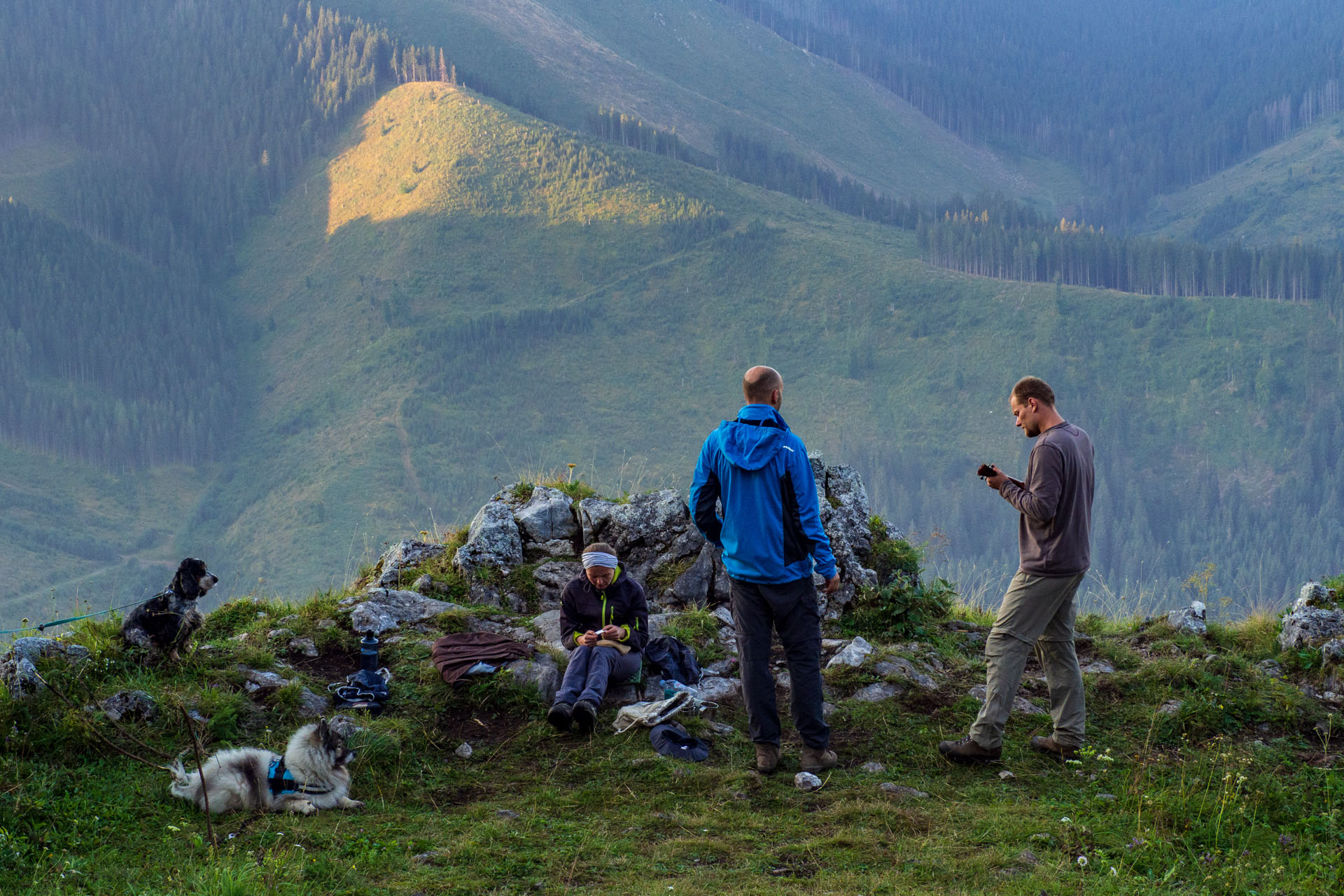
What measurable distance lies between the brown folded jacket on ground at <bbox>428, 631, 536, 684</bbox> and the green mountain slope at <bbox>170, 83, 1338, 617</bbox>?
108935mm

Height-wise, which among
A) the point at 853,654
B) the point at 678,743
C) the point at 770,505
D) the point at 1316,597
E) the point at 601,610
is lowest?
the point at 678,743

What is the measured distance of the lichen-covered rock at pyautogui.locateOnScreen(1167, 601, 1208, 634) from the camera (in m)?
9.48

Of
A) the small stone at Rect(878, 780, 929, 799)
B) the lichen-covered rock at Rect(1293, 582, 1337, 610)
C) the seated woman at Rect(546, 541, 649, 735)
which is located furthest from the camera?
the lichen-covered rock at Rect(1293, 582, 1337, 610)

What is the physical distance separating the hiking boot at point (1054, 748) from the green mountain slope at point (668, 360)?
362ft

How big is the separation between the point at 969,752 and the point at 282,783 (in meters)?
4.15

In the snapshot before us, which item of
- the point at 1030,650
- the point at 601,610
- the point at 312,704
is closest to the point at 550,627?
the point at 601,610

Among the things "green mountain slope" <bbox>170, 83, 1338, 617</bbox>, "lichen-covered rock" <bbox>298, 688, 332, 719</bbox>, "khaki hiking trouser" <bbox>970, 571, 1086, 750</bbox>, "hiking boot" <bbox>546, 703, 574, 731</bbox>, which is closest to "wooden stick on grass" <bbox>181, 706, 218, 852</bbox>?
"lichen-covered rock" <bbox>298, 688, 332, 719</bbox>

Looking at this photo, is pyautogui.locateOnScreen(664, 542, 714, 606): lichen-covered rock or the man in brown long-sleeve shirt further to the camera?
pyautogui.locateOnScreen(664, 542, 714, 606): lichen-covered rock

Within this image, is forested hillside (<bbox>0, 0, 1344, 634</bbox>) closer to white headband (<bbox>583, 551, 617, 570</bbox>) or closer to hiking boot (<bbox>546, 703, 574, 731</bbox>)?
white headband (<bbox>583, 551, 617, 570</bbox>)

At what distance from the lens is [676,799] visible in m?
6.07

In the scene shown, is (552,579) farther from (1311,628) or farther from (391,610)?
(1311,628)

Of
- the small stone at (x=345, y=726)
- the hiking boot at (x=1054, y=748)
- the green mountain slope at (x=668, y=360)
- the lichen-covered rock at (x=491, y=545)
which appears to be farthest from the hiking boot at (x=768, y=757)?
the green mountain slope at (x=668, y=360)

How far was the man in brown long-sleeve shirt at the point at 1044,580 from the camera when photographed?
6.25 metres

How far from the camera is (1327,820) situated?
5.52 meters
